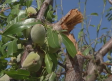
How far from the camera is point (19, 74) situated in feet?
2.73

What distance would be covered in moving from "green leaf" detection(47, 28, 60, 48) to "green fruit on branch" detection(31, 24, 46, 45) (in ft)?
0.08

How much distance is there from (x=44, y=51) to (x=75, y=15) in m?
0.24

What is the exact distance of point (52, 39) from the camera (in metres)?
0.85

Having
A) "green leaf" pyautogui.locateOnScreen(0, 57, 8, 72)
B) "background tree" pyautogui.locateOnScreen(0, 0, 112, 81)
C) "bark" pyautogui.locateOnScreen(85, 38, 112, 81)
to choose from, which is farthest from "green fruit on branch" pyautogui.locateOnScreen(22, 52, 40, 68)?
"bark" pyautogui.locateOnScreen(85, 38, 112, 81)

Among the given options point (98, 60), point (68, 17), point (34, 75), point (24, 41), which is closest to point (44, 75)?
point (34, 75)

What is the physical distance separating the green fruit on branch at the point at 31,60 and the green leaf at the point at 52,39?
84 mm

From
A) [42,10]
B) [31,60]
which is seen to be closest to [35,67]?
[31,60]

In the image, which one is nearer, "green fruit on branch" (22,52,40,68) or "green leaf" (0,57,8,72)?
"green fruit on branch" (22,52,40,68)

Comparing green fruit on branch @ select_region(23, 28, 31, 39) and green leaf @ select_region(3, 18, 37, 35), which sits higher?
green leaf @ select_region(3, 18, 37, 35)

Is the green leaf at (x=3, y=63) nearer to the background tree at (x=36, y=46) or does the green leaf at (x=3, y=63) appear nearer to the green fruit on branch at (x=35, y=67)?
the background tree at (x=36, y=46)

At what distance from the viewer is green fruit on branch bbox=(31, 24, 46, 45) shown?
0.87 metres

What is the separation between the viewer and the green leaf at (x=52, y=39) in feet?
2.77

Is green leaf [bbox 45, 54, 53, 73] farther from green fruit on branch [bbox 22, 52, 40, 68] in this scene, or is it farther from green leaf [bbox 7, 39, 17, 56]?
green leaf [bbox 7, 39, 17, 56]

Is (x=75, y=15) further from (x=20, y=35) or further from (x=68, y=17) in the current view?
(x=20, y=35)
